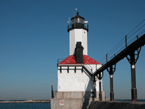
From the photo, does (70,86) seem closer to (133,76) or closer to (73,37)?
(73,37)

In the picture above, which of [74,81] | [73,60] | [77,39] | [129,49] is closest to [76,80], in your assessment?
[74,81]

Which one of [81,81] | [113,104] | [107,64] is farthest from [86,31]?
[113,104]

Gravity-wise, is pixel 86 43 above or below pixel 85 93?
above

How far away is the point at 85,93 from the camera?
39.5 m

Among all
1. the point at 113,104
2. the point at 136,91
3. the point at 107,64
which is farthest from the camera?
the point at 107,64

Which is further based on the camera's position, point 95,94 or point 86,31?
point 86,31

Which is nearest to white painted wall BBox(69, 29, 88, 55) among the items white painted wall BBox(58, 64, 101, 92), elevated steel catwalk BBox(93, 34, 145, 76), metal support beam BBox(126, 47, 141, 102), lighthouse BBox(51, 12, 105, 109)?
lighthouse BBox(51, 12, 105, 109)

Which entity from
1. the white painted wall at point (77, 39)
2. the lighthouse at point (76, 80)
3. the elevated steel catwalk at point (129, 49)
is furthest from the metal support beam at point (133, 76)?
the white painted wall at point (77, 39)

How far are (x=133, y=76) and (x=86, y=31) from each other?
30533mm

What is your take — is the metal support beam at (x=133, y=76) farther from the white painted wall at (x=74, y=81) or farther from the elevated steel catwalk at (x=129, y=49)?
the white painted wall at (x=74, y=81)

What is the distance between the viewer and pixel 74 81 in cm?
4031

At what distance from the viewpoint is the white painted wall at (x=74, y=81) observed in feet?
131

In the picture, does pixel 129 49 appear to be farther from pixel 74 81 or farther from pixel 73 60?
pixel 73 60

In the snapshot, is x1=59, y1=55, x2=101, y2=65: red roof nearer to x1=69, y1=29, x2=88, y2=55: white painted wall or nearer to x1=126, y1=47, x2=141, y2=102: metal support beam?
x1=69, y1=29, x2=88, y2=55: white painted wall
